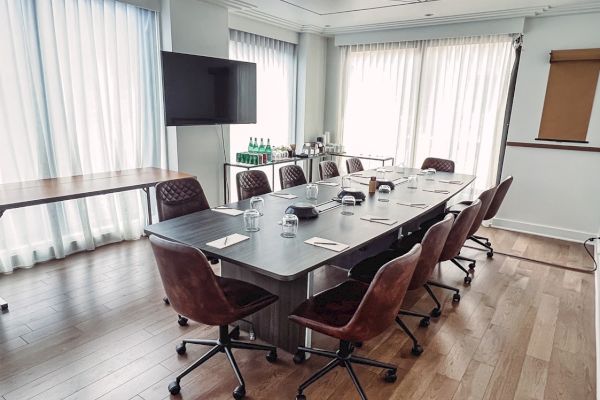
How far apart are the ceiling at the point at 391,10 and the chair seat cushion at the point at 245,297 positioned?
3387mm

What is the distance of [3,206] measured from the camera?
8.07 ft

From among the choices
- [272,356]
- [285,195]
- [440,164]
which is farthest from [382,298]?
[440,164]

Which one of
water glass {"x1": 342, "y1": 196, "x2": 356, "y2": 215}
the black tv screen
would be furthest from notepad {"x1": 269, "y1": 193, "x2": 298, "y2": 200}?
the black tv screen

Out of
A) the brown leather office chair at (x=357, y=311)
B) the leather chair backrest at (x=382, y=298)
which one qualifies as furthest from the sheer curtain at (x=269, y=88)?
the leather chair backrest at (x=382, y=298)

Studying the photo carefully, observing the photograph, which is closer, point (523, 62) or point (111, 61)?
point (111, 61)

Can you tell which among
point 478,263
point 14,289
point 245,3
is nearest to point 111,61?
point 245,3

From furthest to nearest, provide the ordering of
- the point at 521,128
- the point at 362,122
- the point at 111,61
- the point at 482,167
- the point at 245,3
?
the point at 362,122
the point at 482,167
the point at 521,128
the point at 245,3
the point at 111,61

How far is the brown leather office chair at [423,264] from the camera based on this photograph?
209 cm

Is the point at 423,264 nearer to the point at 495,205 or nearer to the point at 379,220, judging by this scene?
the point at 379,220

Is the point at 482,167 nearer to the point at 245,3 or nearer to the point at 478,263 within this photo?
the point at 478,263

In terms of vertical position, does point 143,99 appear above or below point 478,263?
above

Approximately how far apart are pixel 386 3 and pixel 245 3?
1.57 meters

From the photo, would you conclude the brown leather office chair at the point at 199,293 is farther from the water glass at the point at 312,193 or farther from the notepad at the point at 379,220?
the water glass at the point at 312,193

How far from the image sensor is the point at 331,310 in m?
1.97
